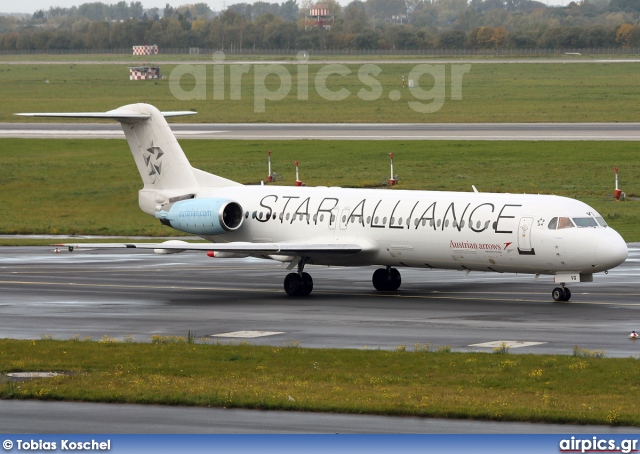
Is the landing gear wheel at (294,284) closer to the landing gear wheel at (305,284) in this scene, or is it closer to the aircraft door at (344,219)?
the landing gear wheel at (305,284)

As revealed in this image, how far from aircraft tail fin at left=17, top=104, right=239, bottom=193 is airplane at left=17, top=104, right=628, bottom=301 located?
0.11 feet

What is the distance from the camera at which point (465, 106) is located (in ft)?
366

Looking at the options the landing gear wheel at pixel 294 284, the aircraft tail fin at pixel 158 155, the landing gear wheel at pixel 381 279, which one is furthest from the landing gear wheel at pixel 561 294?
the aircraft tail fin at pixel 158 155

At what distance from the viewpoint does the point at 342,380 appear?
22031 millimetres

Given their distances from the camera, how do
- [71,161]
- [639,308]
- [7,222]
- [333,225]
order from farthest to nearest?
[71,161]
[7,222]
[333,225]
[639,308]

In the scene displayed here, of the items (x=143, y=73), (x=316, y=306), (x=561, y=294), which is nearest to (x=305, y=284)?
(x=316, y=306)

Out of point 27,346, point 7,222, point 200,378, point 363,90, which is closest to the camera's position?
point 200,378

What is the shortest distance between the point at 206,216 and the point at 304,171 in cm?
3248

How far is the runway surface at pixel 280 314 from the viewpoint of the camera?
1881 cm

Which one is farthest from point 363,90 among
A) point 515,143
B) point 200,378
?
point 200,378

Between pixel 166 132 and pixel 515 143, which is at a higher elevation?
pixel 166 132

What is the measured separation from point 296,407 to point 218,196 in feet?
67.5

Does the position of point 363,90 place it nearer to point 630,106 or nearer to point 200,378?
point 630,106

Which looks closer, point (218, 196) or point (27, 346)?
point (27, 346)
